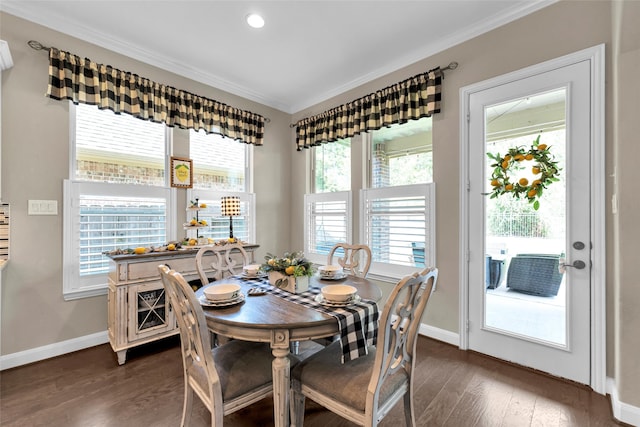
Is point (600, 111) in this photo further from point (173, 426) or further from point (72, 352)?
point (72, 352)

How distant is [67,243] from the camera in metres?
2.47

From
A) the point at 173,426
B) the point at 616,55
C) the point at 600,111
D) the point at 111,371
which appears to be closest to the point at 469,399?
the point at 173,426

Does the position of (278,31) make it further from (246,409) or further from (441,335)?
(441,335)

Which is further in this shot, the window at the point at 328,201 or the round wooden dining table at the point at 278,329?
the window at the point at 328,201

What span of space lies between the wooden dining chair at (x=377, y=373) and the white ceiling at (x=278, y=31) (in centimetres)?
224

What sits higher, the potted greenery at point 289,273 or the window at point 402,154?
the window at point 402,154

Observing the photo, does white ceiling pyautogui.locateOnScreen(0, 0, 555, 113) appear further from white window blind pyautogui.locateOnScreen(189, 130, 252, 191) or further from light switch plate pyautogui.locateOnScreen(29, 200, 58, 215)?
light switch plate pyautogui.locateOnScreen(29, 200, 58, 215)

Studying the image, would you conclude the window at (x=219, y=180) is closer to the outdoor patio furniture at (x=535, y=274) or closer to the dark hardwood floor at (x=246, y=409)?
the dark hardwood floor at (x=246, y=409)

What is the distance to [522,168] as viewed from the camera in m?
2.31

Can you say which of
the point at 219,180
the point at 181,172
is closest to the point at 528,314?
the point at 219,180

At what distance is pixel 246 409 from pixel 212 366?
2.53ft

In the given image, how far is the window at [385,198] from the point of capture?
2.91m

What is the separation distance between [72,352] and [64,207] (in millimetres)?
1280

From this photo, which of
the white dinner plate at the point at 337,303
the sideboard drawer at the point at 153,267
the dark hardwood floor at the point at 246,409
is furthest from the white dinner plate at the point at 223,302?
the sideboard drawer at the point at 153,267
